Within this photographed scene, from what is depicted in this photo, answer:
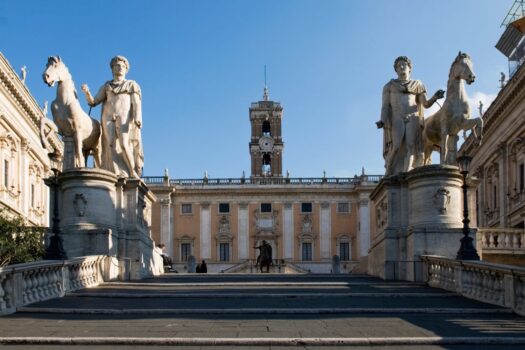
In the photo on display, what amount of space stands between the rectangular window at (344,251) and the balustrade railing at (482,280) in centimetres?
6495

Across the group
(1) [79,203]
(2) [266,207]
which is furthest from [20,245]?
(2) [266,207]

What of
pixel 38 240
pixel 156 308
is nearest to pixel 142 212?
pixel 38 240

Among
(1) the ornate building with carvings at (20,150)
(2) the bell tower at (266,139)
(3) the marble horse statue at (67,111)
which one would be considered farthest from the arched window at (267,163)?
(3) the marble horse statue at (67,111)

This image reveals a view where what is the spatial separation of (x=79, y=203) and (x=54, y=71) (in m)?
3.36

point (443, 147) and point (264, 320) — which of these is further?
point (443, 147)

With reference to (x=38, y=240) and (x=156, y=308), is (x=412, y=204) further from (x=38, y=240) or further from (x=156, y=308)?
(x=38, y=240)

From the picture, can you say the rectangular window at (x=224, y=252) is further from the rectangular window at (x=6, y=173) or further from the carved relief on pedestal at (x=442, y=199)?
the carved relief on pedestal at (x=442, y=199)

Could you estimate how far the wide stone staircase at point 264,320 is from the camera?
940 centimetres

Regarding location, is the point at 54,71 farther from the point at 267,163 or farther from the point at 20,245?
the point at 267,163

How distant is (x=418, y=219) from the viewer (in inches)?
776

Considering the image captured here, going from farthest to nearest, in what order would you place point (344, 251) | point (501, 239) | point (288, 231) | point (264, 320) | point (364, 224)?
point (288, 231) < point (344, 251) < point (364, 224) < point (501, 239) < point (264, 320)

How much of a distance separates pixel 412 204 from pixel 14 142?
3449 cm

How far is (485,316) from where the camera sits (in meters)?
12.2

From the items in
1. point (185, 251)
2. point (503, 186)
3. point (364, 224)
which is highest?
point (503, 186)
